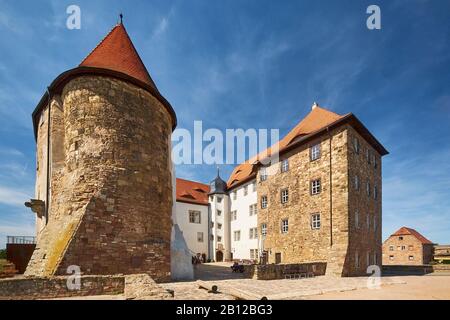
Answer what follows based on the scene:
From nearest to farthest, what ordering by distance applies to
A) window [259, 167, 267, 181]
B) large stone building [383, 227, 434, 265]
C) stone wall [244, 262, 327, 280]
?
stone wall [244, 262, 327, 280] → window [259, 167, 267, 181] → large stone building [383, 227, 434, 265]

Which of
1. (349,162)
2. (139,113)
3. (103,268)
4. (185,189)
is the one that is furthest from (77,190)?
(185,189)

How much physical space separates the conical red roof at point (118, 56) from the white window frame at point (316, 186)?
11975mm

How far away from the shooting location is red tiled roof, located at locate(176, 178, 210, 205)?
33.2 meters

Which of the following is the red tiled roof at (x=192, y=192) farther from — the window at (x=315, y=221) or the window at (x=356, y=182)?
the window at (x=356, y=182)

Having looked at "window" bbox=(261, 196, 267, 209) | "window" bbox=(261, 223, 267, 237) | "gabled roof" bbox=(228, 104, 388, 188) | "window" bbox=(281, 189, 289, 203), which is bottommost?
"window" bbox=(261, 223, 267, 237)

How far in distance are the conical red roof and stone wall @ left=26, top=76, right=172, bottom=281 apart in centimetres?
95

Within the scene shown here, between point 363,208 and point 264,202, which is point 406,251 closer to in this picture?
point 264,202

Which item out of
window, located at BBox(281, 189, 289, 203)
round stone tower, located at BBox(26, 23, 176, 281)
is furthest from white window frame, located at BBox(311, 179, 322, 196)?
round stone tower, located at BBox(26, 23, 176, 281)

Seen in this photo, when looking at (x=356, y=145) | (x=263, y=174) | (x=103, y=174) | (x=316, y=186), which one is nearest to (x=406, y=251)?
(x=263, y=174)

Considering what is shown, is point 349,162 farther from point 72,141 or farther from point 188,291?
point 72,141

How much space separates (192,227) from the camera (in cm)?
3269

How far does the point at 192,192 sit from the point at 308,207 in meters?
18.4

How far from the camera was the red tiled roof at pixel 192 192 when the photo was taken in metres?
33.2

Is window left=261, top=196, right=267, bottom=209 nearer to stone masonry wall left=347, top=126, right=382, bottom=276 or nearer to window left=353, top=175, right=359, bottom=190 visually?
stone masonry wall left=347, top=126, right=382, bottom=276
